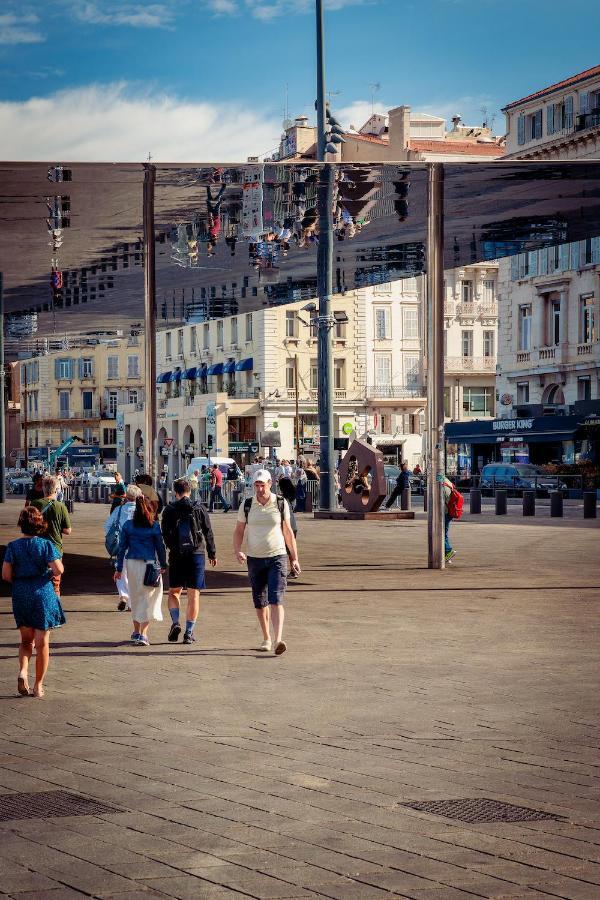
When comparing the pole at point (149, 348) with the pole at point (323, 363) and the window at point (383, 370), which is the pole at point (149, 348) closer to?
the pole at point (323, 363)

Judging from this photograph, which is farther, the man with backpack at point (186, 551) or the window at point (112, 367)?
the window at point (112, 367)

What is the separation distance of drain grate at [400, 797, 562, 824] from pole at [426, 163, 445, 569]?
14.2 meters

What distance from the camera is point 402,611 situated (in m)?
15.9

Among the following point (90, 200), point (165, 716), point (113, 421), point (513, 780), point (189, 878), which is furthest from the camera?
point (113, 421)

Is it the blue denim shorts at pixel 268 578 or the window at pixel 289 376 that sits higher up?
the window at pixel 289 376

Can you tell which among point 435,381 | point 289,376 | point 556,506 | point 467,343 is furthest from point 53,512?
point 467,343

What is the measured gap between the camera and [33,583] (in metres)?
10.7

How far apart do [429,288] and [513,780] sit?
47.3 feet

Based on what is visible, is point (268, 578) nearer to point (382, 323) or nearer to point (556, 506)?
point (556, 506)

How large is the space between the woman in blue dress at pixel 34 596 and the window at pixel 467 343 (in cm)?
8087

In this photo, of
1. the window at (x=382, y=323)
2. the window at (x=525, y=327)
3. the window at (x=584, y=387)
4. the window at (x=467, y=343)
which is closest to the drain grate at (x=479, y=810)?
the window at (x=584, y=387)

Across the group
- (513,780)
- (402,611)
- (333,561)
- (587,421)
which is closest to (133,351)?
(587,421)

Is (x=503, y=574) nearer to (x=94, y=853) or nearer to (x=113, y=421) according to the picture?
(x=94, y=853)

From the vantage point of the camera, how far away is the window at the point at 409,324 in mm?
90125
